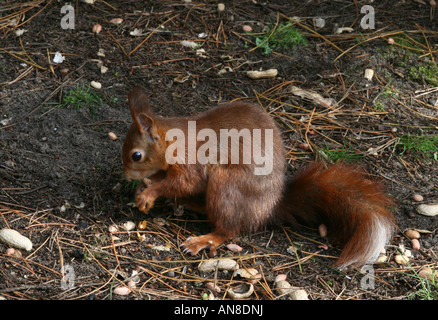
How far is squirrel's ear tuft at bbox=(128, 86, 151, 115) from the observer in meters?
2.37

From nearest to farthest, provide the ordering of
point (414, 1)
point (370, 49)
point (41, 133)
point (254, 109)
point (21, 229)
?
point (21, 229) → point (254, 109) → point (41, 133) → point (370, 49) → point (414, 1)

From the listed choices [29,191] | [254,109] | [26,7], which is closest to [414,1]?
[254,109]

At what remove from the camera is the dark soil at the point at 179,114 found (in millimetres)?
2291

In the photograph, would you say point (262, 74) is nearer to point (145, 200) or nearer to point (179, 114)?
point (179, 114)

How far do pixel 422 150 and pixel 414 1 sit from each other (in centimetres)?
155

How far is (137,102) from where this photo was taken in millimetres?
2379

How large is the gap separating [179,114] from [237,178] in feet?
2.59

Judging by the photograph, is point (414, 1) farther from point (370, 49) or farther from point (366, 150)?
point (366, 150)

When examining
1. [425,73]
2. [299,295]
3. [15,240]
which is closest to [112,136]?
[15,240]

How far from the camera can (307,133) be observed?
3027 mm

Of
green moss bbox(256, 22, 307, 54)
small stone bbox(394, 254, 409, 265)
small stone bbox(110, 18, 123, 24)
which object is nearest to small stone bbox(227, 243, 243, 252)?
small stone bbox(394, 254, 409, 265)

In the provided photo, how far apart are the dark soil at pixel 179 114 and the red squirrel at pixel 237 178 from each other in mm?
Result: 110

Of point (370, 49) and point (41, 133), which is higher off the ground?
point (370, 49)

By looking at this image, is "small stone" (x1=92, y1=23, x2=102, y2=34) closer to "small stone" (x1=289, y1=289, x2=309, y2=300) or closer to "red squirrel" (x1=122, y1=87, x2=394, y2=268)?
"red squirrel" (x1=122, y1=87, x2=394, y2=268)
